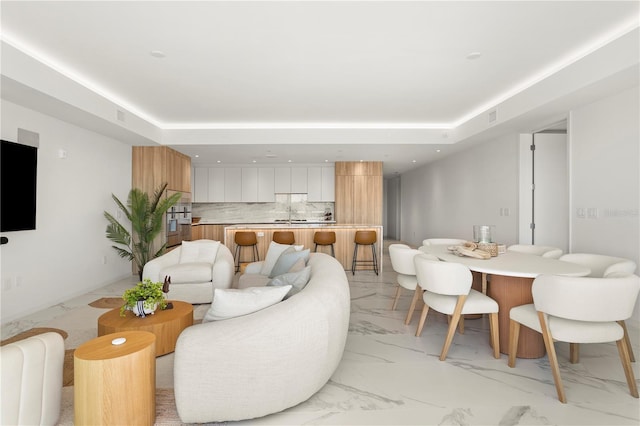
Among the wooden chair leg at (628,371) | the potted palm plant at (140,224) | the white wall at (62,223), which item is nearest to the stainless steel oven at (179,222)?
the potted palm plant at (140,224)

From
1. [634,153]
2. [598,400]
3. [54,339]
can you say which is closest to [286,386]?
[54,339]

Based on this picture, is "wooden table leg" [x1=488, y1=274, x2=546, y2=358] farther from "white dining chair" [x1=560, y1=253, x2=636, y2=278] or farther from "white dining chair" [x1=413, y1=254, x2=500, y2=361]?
"white dining chair" [x1=560, y1=253, x2=636, y2=278]

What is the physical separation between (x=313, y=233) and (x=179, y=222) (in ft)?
9.41

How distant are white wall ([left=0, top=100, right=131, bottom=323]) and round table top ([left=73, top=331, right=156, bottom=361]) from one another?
2.76 m

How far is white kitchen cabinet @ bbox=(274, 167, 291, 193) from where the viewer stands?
9.02 meters

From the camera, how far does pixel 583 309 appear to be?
2.08m

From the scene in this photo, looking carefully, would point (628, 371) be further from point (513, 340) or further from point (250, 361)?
point (250, 361)

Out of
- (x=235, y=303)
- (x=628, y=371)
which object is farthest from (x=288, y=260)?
(x=628, y=371)

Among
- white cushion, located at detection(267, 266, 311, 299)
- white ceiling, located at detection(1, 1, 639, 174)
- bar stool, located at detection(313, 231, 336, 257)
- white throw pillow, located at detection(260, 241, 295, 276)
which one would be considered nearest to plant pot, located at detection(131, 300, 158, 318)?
white cushion, located at detection(267, 266, 311, 299)

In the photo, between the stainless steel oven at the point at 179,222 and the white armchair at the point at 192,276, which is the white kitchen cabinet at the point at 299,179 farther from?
the white armchair at the point at 192,276

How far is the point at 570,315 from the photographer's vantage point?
211cm

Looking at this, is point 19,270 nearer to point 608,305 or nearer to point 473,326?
point 473,326

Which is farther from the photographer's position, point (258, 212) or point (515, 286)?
point (258, 212)

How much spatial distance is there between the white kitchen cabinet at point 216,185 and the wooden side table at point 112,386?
292 inches
